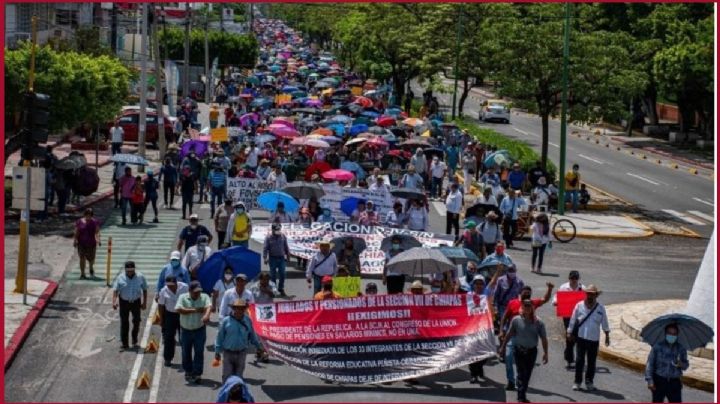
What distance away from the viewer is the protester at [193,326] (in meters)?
18.0

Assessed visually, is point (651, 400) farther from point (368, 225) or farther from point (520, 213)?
point (520, 213)

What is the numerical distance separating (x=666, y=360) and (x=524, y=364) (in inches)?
72.8

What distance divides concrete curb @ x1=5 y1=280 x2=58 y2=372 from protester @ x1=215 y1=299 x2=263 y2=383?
3.79 meters

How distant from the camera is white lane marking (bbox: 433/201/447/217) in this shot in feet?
121

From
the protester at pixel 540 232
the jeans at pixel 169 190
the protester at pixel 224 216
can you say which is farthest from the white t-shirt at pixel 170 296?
the jeans at pixel 169 190

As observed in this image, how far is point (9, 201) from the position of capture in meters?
33.1

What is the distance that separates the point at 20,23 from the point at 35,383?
147 feet

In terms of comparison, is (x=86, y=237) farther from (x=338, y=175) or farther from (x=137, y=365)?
(x=338, y=175)

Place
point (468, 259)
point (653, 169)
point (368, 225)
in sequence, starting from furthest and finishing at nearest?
Result: 1. point (653, 169)
2. point (368, 225)
3. point (468, 259)

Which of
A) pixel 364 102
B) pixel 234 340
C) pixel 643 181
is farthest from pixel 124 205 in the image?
pixel 364 102

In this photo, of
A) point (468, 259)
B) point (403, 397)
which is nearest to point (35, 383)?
point (403, 397)

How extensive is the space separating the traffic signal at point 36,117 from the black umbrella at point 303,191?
7.59 metres

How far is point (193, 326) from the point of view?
59.4 ft

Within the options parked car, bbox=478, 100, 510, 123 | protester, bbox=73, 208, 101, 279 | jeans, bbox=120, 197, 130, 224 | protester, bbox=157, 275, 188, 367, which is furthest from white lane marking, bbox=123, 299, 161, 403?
parked car, bbox=478, 100, 510, 123
